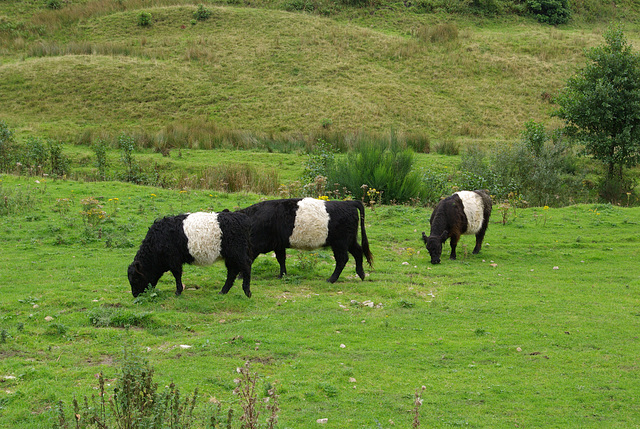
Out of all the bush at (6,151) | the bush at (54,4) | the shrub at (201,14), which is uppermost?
the bush at (54,4)

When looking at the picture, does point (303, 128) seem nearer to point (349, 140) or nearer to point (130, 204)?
point (349, 140)

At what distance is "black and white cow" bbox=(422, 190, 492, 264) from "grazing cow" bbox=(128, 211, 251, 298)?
5.60 m

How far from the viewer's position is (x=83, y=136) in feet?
111

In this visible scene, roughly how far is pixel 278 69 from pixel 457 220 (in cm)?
3491

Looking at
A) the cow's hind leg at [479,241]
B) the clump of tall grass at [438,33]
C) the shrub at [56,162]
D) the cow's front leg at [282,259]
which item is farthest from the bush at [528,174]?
the clump of tall grass at [438,33]

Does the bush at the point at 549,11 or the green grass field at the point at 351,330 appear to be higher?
the bush at the point at 549,11

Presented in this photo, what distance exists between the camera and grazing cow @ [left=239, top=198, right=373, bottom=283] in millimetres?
12211

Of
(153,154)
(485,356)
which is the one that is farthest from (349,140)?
(485,356)

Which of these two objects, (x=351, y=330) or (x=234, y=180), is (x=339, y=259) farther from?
(x=234, y=180)

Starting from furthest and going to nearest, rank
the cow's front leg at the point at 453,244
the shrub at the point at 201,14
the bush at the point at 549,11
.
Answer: the bush at the point at 549,11
the shrub at the point at 201,14
the cow's front leg at the point at 453,244

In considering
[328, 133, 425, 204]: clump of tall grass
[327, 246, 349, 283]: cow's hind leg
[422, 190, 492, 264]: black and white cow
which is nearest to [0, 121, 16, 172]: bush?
[328, 133, 425, 204]: clump of tall grass

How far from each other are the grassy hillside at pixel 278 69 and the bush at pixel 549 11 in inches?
61.5

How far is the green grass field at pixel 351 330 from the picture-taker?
22.8ft

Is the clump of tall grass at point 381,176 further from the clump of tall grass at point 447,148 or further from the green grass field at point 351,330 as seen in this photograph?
the clump of tall grass at point 447,148
